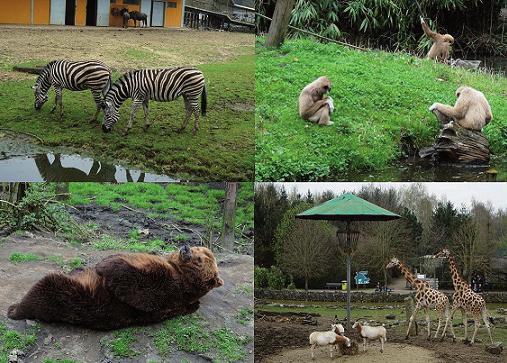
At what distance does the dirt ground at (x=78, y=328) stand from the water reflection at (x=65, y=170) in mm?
546

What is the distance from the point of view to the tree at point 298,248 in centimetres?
652

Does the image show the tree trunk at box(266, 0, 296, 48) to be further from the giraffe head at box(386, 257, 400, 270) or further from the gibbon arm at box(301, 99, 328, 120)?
the giraffe head at box(386, 257, 400, 270)

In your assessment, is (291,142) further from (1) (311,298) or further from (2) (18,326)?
(2) (18,326)

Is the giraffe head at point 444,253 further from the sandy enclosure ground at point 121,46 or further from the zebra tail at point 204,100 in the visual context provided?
the sandy enclosure ground at point 121,46

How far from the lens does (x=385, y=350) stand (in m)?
6.15

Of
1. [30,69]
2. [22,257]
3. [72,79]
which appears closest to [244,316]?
[22,257]

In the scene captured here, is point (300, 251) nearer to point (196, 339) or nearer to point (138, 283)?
point (196, 339)

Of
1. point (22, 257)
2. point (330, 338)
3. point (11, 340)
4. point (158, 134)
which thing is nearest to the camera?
point (11, 340)

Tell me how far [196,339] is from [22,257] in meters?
1.45

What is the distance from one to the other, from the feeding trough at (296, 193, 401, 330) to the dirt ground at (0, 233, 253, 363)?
2.46 feet

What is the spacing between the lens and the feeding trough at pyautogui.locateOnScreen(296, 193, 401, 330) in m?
6.15

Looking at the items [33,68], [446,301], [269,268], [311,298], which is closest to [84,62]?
[33,68]

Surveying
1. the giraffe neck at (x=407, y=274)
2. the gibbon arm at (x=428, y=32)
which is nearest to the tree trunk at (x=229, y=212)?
the giraffe neck at (x=407, y=274)

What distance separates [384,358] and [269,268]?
120 cm
